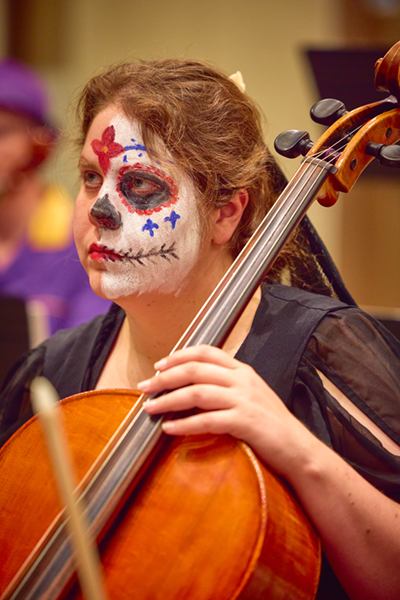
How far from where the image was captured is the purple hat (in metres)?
2.25

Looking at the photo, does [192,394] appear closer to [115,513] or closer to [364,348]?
[115,513]

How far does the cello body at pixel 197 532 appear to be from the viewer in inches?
23.4

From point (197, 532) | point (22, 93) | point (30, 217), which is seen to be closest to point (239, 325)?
point (197, 532)

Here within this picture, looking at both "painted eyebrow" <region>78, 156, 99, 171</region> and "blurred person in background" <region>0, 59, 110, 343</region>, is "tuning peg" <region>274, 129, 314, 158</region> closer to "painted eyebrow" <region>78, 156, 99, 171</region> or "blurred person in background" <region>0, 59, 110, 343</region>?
"painted eyebrow" <region>78, 156, 99, 171</region>

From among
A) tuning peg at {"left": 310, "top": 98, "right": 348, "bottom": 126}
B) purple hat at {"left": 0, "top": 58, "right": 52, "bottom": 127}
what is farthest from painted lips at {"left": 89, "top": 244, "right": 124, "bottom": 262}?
purple hat at {"left": 0, "top": 58, "right": 52, "bottom": 127}

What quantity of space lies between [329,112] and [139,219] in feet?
1.17

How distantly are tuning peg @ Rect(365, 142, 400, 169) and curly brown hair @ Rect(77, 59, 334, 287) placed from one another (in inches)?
7.8

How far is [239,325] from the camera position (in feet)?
3.26

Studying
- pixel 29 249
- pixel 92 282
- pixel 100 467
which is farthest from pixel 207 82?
pixel 29 249

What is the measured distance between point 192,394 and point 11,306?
89 centimetres

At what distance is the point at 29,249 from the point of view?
229cm

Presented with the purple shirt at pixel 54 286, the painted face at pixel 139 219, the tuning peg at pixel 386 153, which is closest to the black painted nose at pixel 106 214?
the painted face at pixel 139 219

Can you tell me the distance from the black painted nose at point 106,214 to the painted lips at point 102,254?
0.04 m

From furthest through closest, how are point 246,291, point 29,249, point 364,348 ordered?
1. point 29,249
2. point 364,348
3. point 246,291
